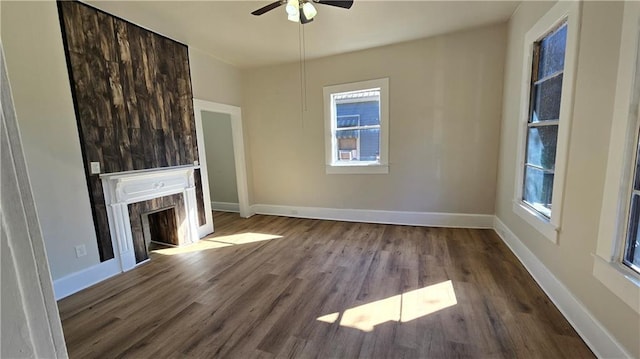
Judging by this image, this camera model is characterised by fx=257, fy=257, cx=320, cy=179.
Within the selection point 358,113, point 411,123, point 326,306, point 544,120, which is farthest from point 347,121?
point 326,306

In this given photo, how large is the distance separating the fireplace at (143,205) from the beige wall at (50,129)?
0.74 feet

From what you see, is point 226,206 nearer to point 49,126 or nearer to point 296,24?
point 49,126

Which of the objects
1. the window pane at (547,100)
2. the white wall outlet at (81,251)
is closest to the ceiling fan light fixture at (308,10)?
the window pane at (547,100)

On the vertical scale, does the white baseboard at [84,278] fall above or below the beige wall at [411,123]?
below

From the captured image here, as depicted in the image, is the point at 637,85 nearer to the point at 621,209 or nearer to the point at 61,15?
the point at 621,209

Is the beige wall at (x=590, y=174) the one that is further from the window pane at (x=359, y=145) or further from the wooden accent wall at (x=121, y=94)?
the wooden accent wall at (x=121, y=94)

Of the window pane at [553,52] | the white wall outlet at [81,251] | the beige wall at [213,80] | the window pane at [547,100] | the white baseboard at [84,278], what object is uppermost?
the beige wall at [213,80]

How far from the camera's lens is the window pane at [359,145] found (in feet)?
14.1

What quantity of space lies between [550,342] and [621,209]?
3.17ft

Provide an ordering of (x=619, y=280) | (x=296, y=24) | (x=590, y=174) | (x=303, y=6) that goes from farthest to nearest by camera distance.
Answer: (x=296, y=24) → (x=303, y=6) → (x=590, y=174) → (x=619, y=280)

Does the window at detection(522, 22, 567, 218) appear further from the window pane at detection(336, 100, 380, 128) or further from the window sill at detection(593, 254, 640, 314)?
the window pane at detection(336, 100, 380, 128)

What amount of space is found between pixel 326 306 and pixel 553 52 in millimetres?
3066

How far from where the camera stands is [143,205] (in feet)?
10.4

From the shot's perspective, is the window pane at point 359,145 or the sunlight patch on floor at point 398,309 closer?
the sunlight patch on floor at point 398,309
